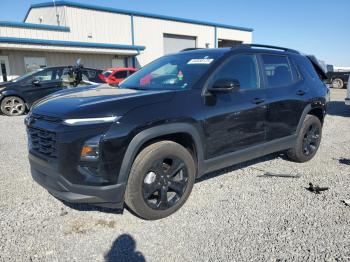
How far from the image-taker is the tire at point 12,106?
10.6 meters

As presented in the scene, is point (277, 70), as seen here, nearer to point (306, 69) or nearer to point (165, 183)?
point (306, 69)

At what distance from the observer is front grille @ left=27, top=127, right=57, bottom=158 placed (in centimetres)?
294

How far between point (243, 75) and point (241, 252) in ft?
7.37

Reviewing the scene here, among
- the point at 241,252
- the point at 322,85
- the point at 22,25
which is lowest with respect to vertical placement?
the point at 241,252

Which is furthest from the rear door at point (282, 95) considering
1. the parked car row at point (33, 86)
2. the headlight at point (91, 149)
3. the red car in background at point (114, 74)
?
the red car in background at point (114, 74)

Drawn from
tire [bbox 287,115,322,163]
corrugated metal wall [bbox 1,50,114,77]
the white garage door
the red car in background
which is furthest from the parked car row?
the white garage door

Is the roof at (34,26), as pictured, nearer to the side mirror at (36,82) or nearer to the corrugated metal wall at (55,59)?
the corrugated metal wall at (55,59)

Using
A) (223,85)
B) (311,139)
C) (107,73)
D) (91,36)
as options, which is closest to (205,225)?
(223,85)

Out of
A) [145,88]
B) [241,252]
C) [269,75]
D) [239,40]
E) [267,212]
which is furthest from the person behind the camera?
[239,40]

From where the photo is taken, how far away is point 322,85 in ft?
18.0

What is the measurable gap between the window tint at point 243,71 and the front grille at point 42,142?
195 centimetres

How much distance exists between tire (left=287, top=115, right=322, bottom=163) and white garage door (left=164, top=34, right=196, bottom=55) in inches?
930

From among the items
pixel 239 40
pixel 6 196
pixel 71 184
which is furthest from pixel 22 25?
pixel 239 40

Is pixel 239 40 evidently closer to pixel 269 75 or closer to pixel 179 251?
pixel 269 75
